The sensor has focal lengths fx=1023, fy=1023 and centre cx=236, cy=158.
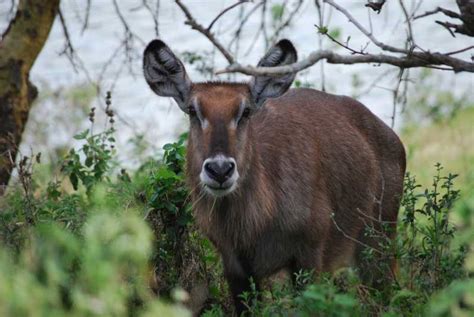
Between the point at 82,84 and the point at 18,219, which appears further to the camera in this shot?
the point at 82,84

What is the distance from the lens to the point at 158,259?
284 inches

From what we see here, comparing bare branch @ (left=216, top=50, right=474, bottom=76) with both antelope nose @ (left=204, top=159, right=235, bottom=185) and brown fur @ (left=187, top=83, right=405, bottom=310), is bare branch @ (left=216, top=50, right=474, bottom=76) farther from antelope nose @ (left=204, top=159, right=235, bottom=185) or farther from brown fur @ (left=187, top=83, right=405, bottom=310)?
brown fur @ (left=187, top=83, right=405, bottom=310)

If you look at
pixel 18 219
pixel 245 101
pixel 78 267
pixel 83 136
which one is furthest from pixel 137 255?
pixel 83 136

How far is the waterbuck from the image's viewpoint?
648 cm

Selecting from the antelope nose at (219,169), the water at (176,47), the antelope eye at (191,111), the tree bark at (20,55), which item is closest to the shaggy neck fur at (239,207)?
the antelope eye at (191,111)

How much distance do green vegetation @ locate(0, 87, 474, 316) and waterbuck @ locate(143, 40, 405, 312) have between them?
24 centimetres

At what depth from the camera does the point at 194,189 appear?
6828 mm

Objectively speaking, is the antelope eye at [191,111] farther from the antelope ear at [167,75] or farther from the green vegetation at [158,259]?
the green vegetation at [158,259]

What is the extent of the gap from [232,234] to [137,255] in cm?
285

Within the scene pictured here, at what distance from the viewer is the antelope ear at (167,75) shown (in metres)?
6.93

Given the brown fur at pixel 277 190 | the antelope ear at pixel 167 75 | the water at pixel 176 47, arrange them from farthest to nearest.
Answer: the water at pixel 176 47 < the antelope ear at pixel 167 75 < the brown fur at pixel 277 190

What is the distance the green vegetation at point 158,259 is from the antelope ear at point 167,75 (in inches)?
23.8

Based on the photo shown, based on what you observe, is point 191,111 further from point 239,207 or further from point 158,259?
point 158,259

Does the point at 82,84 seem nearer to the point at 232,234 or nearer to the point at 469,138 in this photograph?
the point at 469,138
